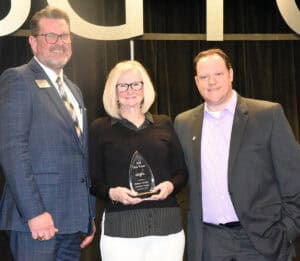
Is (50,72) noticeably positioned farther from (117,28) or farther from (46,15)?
(117,28)

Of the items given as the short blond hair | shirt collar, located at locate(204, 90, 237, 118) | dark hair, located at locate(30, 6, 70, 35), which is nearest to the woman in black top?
the short blond hair

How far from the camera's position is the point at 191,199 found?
2.75 metres

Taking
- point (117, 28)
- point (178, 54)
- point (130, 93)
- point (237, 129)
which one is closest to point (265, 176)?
point (237, 129)

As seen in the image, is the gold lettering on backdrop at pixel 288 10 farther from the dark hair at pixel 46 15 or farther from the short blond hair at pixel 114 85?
the dark hair at pixel 46 15

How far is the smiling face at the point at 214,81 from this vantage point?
268 cm

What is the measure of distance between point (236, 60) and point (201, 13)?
0.61 meters

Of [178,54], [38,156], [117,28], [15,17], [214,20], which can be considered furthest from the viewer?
[178,54]

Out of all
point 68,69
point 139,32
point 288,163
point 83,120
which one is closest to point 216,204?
point 288,163

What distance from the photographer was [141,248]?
2.51 meters

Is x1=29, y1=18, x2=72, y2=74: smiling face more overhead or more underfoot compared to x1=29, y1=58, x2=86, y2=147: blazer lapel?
more overhead

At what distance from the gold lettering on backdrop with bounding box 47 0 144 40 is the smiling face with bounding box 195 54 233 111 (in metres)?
1.88

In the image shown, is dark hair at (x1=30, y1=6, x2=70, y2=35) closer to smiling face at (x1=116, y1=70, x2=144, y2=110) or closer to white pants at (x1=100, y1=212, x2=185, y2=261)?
smiling face at (x1=116, y1=70, x2=144, y2=110)

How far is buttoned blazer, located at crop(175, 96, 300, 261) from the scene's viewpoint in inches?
101

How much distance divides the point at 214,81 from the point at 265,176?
1.82 ft
